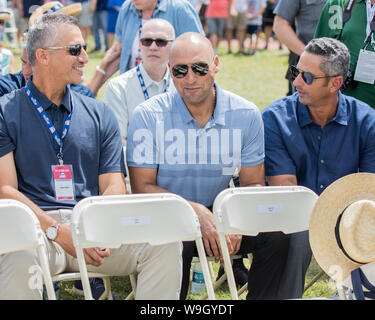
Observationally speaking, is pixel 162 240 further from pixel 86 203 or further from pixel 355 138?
pixel 355 138

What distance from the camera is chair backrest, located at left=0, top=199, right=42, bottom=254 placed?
2.79 meters

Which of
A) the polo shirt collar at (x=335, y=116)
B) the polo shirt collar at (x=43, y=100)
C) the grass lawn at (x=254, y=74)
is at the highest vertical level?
the polo shirt collar at (x=43, y=100)

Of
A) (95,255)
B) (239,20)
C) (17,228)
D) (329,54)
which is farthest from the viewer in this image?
(239,20)

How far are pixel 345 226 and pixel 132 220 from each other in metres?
0.96

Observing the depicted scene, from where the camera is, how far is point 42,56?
12.0ft

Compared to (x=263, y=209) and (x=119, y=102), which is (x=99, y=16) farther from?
(x=263, y=209)

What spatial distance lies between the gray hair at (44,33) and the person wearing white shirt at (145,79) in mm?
1029

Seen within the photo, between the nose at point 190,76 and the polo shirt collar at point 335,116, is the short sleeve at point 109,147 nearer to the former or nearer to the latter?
the nose at point 190,76

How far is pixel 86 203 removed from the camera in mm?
2906

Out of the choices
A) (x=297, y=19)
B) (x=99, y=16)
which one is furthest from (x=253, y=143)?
(x=99, y=16)

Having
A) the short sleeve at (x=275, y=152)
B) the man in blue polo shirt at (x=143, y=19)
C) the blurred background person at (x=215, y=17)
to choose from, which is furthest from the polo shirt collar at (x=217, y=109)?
the blurred background person at (x=215, y=17)

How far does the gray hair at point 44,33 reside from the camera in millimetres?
3650
